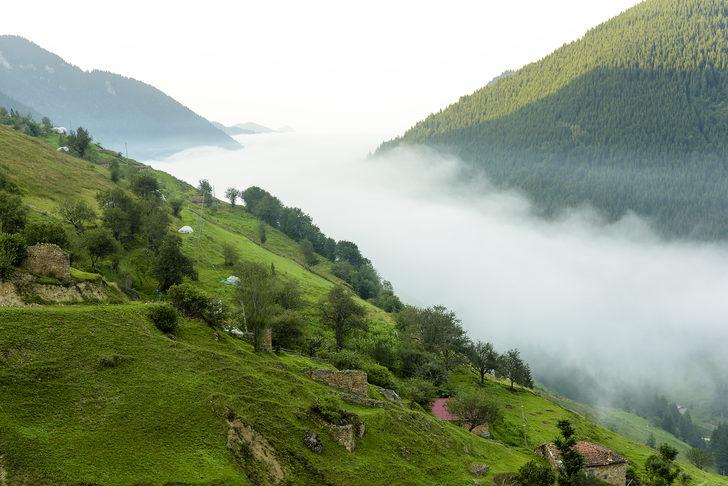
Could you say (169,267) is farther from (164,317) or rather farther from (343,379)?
(343,379)

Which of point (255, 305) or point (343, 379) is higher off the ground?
point (255, 305)

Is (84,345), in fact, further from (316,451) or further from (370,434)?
(370,434)

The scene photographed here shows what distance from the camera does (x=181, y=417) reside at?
30.3m

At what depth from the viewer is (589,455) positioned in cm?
5509

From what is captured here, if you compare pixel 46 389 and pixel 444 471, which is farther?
pixel 444 471

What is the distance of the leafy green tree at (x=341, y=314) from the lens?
88812 mm

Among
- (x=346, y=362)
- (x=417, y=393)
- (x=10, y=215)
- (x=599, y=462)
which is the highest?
(x=10, y=215)

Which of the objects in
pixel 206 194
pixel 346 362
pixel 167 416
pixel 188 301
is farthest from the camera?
pixel 206 194

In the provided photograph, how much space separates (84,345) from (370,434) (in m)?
20.9

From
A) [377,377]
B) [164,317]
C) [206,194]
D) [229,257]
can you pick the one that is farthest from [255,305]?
[206,194]

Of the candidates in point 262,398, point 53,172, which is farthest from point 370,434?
point 53,172

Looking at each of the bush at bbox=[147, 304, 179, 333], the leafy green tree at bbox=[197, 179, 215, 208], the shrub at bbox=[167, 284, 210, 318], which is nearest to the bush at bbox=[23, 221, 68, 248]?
the shrub at bbox=[167, 284, 210, 318]

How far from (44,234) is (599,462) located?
2299 inches

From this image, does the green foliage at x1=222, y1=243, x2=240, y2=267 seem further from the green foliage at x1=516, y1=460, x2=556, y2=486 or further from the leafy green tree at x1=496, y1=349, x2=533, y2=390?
the green foliage at x1=516, y1=460, x2=556, y2=486
